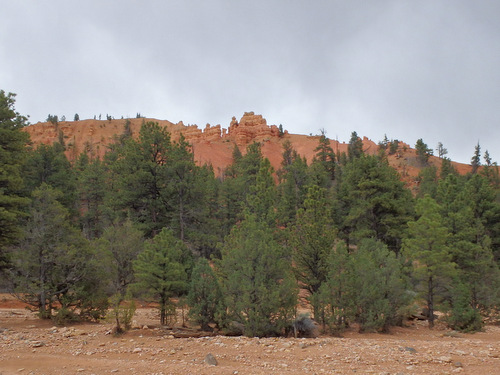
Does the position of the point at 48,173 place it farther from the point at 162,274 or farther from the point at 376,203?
the point at 376,203

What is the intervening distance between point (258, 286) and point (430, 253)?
10416 mm

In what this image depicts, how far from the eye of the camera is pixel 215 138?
115500 millimetres

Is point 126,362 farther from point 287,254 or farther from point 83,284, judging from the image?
point 287,254

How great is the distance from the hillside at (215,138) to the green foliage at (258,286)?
266 ft

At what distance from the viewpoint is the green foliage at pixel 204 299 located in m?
13.3

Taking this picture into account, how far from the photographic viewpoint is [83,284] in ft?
47.2

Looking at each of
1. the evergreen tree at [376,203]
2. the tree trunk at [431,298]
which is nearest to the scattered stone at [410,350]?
the tree trunk at [431,298]

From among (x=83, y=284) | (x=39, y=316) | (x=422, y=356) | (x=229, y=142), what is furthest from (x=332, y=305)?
(x=229, y=142)

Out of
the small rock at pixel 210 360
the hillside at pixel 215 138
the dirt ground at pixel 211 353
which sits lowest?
the dirt ground at pixel 211 353

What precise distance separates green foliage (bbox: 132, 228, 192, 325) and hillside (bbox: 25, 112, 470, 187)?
79.9 m

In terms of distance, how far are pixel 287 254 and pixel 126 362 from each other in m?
8.96

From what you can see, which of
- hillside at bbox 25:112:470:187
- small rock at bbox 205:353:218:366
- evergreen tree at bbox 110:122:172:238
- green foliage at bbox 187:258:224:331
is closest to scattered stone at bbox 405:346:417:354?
small rock at bbox 205:353:218:366

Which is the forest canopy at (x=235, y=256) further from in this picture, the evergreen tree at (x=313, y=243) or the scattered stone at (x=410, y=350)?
the scattered stone at (x=410, y=350)

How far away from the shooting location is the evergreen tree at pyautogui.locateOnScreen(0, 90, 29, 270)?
16047 mm
